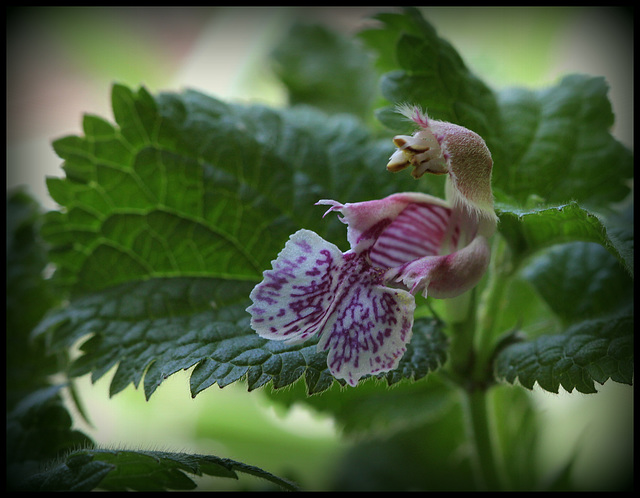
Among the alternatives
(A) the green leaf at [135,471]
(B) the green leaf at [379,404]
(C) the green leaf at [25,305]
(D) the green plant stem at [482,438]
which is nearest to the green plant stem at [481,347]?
(D) the green plant stem at [482,438]

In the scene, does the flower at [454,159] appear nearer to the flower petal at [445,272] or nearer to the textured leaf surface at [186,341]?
the flower petal at [445,272]

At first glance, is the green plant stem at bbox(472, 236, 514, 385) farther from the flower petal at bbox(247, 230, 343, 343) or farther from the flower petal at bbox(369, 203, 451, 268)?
the flower petal at bbox(247, 230, 343, 343)

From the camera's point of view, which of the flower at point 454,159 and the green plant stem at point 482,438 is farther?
the green plant stem at point 482,438

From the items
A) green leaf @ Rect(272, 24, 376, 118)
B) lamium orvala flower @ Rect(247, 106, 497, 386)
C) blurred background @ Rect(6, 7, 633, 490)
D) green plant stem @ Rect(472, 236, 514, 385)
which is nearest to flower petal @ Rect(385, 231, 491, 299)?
lamium orvala flower @ Rect(247, 106, 497, 386)

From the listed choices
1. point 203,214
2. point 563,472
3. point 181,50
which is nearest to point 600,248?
point 563,472

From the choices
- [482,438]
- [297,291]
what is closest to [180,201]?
[297,291]

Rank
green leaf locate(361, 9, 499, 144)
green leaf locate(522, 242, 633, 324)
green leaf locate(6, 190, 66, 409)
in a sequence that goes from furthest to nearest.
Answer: green leaf locate(6, 190, 66, 409), green leaf locate(522, 242, 633, 324), green leaf locate(361, 9, 499, 144)

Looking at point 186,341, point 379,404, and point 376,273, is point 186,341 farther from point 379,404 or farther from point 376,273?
point 379,404
